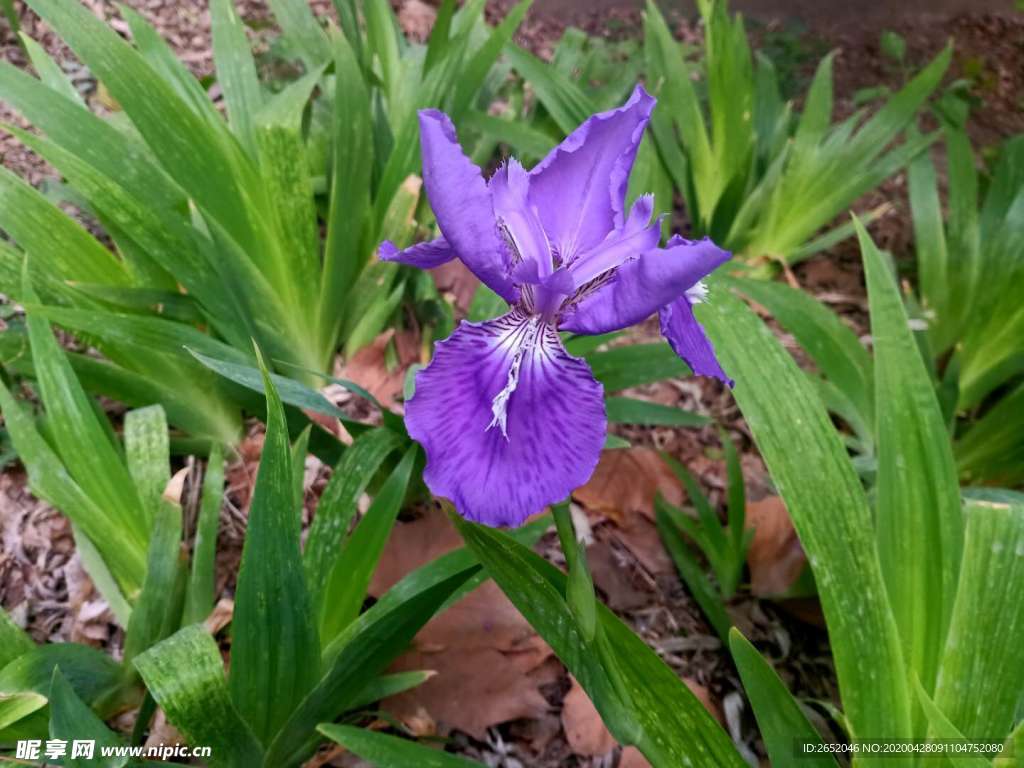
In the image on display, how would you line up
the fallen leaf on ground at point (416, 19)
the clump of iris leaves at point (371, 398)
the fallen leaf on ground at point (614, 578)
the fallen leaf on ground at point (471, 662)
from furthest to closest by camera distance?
the fallen leaf on ground at point (416, 19), the fallen leaf on ground at point (614, 578), the fallen leaf on ground at point (471, 662), the clump of iris leaves at point (371, 398)

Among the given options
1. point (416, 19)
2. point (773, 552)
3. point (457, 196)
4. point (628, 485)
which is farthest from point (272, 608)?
point (416, 19)

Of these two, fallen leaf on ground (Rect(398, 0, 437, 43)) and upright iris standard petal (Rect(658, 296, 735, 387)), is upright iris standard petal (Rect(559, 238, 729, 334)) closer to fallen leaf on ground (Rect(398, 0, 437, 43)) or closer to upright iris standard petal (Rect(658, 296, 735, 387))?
upright iris standard petal (Rect(658, 296, 735, 387))

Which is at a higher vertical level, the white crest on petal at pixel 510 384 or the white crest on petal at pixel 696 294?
the white crest on petal at pixel 510 384

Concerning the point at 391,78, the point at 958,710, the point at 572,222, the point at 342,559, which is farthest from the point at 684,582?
the point at 391,78

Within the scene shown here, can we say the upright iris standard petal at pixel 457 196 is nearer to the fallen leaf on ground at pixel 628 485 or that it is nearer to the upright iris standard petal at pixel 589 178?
the upright iris standard petal at pixel 589 178

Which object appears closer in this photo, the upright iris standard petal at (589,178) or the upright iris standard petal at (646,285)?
the upright iris standard petal at (646,285)

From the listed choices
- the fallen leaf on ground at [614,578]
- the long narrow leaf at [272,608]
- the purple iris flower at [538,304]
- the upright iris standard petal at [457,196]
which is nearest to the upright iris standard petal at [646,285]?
the purple iris flower at [538,304]

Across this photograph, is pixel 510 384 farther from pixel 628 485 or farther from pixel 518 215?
pixel 628 485

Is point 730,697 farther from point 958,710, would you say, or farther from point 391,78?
point 391,78
